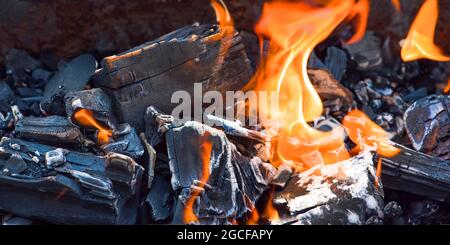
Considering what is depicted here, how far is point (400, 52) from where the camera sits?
4.06 metres

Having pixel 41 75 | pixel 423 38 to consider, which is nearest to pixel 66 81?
pixel 41 75

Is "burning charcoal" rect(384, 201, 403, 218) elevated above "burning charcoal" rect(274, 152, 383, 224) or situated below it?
below

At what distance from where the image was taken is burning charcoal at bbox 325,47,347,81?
3873mm

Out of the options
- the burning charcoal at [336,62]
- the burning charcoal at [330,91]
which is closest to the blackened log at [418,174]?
the burning charcoal at [330,91]

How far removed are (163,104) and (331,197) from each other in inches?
46.7

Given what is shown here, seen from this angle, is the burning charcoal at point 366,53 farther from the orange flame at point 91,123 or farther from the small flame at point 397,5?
the orange flame at point 91,123

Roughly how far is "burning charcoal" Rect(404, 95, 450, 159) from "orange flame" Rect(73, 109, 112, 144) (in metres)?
1.89

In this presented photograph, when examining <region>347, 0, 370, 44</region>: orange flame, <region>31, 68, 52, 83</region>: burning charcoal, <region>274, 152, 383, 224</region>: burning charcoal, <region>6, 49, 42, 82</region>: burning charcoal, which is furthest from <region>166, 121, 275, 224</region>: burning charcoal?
<region>347, 0, 370, 44</region>: orange flame

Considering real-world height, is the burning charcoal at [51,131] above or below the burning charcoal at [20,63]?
below

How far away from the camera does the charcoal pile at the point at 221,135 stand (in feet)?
8.91

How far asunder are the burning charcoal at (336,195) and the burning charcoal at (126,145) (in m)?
0.81

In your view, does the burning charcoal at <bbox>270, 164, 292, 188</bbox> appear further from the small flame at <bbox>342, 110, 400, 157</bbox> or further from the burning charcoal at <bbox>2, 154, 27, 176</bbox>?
the burning charcoal at <bbox>2, 154, 27, 176</bbox>
